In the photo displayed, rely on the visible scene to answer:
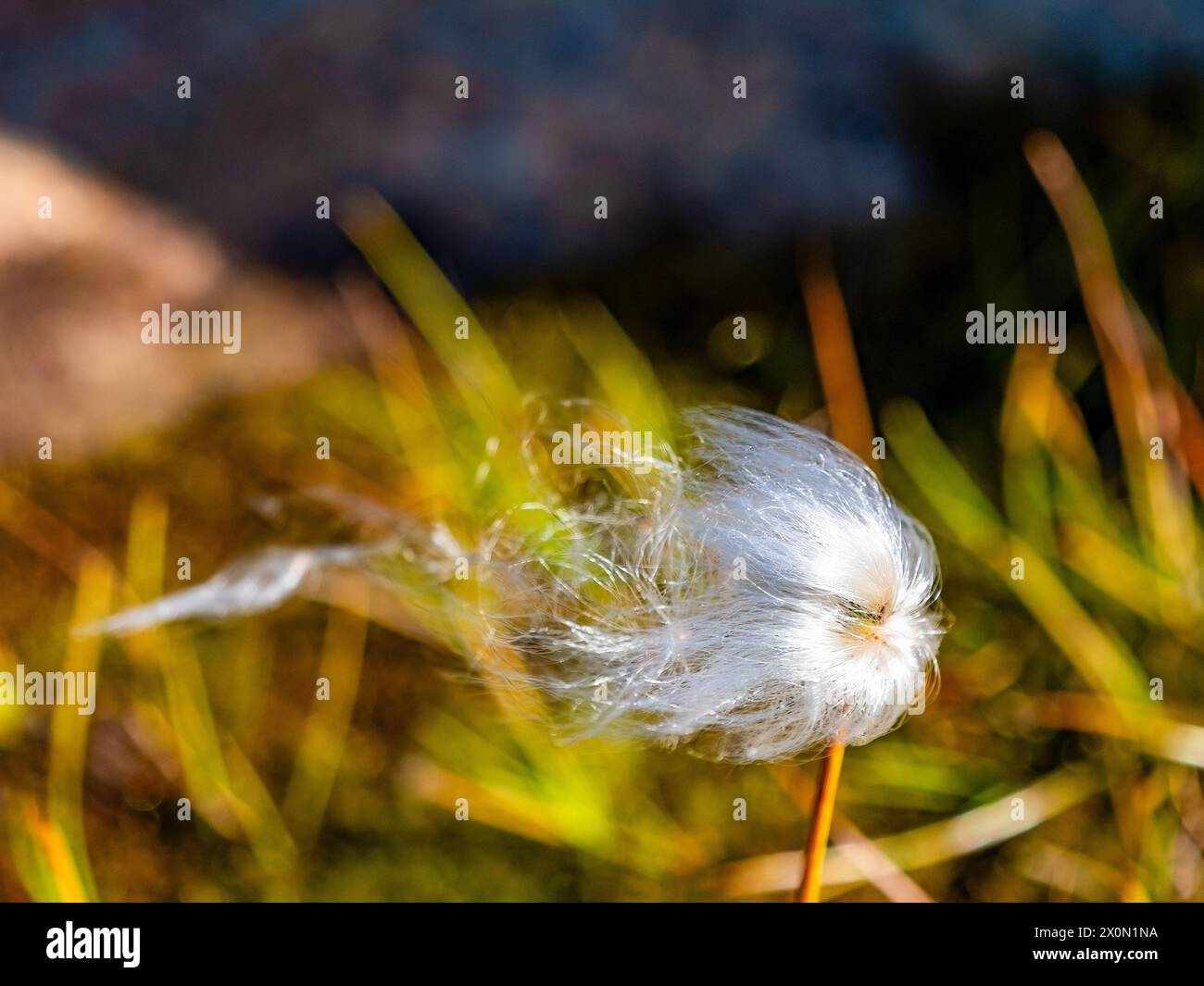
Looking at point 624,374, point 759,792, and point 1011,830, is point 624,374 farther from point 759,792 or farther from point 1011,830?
point 1011,830

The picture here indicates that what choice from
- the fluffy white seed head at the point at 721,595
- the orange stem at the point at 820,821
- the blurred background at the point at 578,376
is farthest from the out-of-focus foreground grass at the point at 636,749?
the orange stem at the point at 820,821

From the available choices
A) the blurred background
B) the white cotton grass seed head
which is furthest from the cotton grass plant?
the blurred background

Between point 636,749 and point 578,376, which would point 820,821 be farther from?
point 578,376

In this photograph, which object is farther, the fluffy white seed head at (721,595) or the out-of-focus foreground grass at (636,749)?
the out-of-focus foreground grass at (636,749)

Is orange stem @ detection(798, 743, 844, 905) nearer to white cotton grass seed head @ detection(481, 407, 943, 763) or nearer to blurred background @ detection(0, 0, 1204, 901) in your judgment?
white cotton grass seed head @ detection(481, 407, 943, 763)

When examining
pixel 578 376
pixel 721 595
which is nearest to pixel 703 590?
pixel 721 595

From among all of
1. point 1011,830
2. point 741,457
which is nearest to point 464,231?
point 741,457

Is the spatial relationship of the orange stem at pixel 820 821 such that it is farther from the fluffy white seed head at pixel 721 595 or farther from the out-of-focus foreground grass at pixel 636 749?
the out-of-focus foreground grass at pixel 636 749

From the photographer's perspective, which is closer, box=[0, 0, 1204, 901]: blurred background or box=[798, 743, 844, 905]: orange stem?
box=[798, 743, 844, 905]: orange stem

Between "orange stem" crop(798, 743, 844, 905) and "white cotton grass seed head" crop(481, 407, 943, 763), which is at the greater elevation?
"white cotton grass seed head" crop(481, 407, 943, 763)
